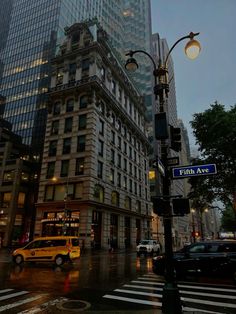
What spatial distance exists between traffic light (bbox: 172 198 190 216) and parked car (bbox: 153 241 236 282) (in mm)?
6606

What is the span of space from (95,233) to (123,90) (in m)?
28.8

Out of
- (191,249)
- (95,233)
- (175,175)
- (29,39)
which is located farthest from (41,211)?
(29,39)

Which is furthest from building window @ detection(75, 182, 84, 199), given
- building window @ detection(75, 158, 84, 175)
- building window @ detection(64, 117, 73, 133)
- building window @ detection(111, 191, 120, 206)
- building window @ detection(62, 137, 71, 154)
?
building window @ detection(64, 117, 73, 133)

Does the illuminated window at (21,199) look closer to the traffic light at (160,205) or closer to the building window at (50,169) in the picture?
the building window at (50,169)

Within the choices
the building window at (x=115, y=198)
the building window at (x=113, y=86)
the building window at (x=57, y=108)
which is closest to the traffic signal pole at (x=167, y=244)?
the building window at (x=115, y=198)

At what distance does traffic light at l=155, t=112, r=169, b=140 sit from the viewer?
760 centimetres

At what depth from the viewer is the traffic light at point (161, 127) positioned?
24.9 ft

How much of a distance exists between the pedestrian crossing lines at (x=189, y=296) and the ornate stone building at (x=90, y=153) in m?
20.6

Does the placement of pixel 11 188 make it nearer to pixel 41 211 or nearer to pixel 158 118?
pixel 41 211

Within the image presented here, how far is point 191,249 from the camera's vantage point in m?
13.2

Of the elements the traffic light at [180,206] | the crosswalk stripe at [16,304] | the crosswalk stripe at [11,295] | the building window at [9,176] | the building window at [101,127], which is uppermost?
the building window at [101,127]

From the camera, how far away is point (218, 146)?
26.9m

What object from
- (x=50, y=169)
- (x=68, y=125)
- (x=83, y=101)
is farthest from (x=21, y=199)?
(x=83, y=101)

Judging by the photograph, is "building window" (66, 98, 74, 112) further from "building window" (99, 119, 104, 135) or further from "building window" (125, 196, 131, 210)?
"building window" (125, 196, 131, 210)
